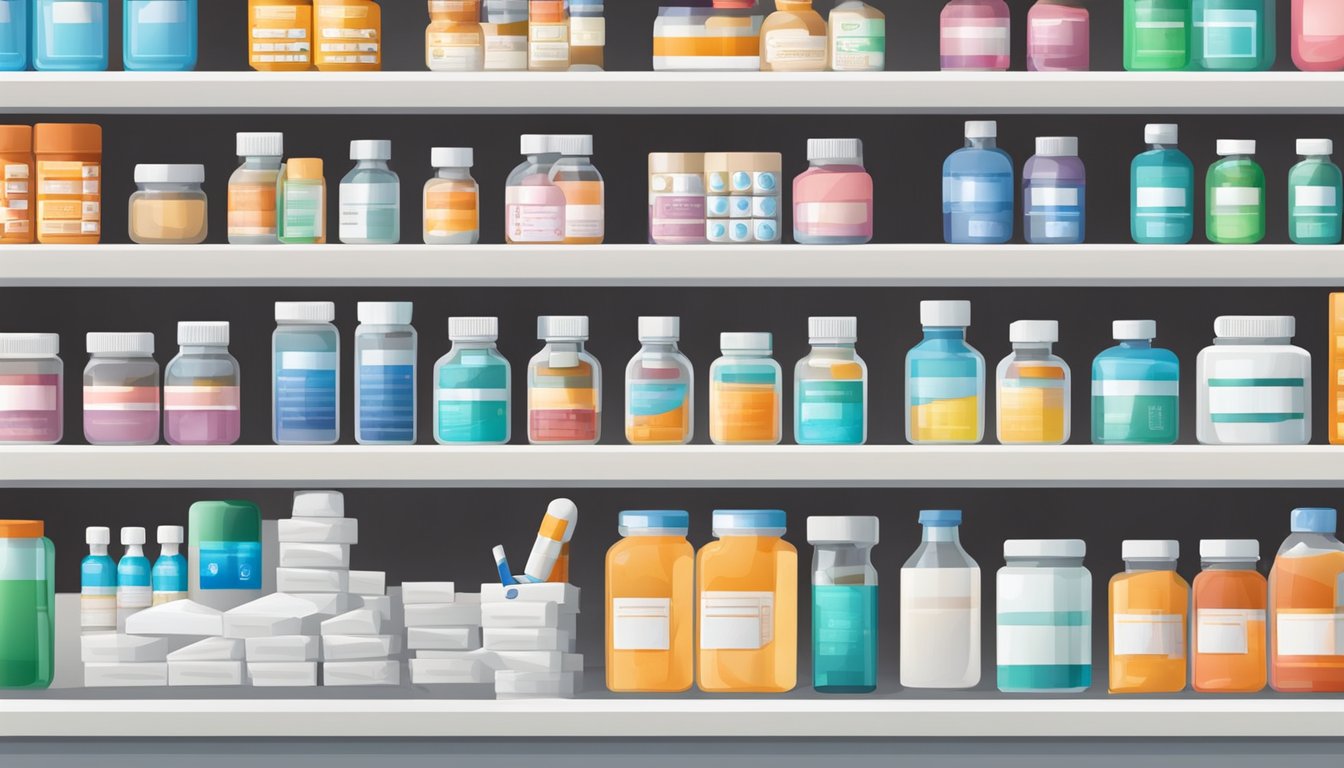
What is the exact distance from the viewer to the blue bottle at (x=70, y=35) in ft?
6.39

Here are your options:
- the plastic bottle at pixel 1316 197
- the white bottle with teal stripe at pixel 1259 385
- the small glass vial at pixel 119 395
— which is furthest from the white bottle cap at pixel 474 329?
the plastic bottle at pixel 1316 197

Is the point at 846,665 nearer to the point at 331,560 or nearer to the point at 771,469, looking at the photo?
the point at 771,469

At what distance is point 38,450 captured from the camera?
1899mm

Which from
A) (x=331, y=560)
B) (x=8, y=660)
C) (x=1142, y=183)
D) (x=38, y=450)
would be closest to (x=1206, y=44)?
(x=1142, y=183)

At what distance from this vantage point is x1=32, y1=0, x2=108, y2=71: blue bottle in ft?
6.39

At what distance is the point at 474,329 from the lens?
1.96 metres

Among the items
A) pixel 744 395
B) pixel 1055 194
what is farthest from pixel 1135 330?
pixel 744 395

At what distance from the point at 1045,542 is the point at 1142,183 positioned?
41 cm

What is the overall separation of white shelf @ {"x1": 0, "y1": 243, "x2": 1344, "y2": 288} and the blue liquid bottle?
51 millimetres

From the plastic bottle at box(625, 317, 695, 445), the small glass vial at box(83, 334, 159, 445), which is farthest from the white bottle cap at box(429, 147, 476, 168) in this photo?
the small glass vial at box(83, 334, 159, 445)

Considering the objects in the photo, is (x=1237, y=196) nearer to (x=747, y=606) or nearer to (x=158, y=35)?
(x=747, y=606)

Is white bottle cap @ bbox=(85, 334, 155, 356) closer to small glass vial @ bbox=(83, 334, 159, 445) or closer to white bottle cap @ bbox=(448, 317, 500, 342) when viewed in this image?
small glass vial @ bbox=(83, 334, 159, 445)

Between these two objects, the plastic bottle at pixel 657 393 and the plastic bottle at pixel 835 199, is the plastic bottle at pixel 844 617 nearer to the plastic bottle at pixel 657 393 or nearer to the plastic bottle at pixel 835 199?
the plastic bottle at pixel 657 393

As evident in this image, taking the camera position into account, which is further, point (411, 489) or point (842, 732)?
point (411, 489)
